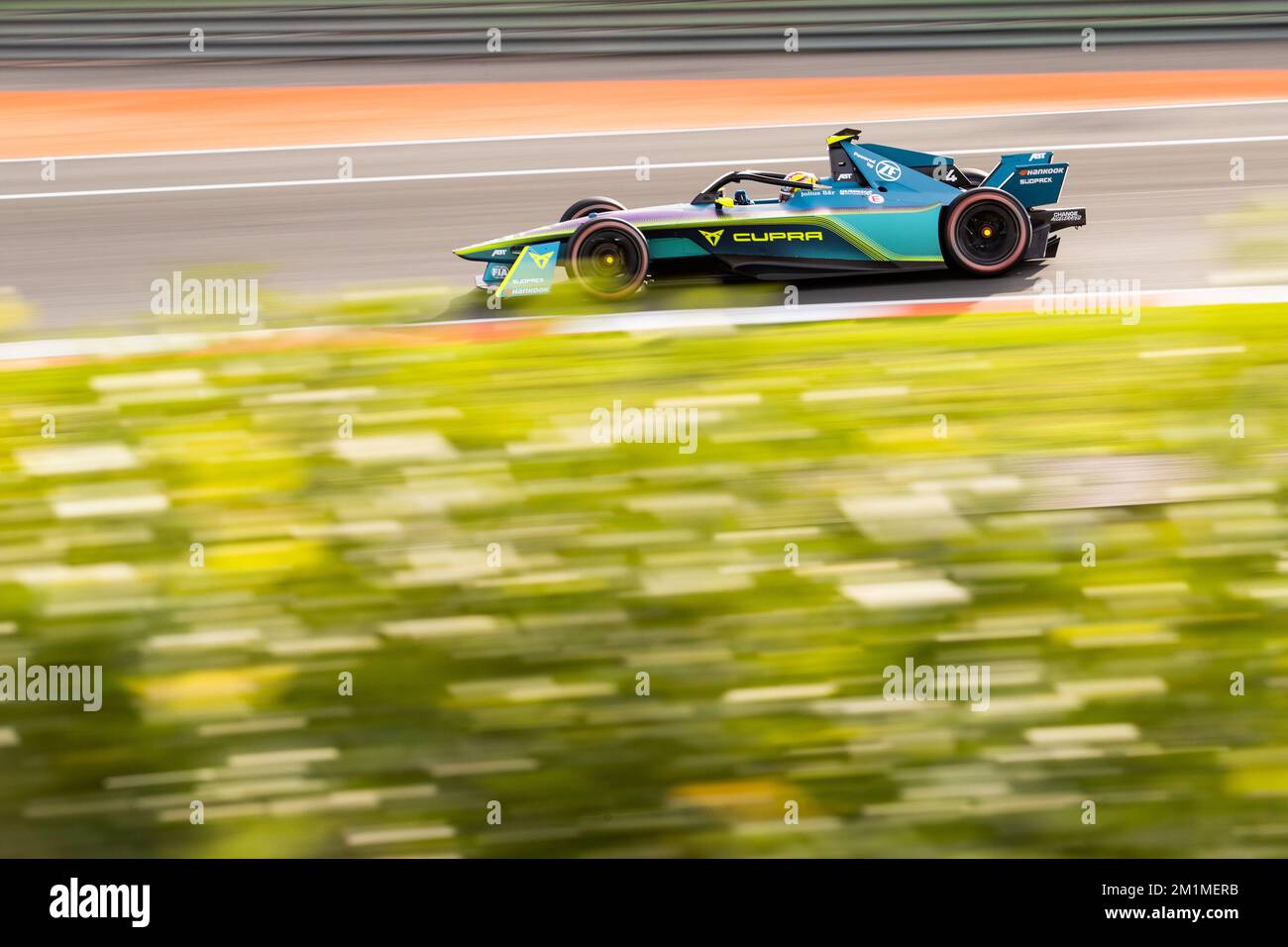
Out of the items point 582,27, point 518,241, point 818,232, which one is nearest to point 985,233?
point 818,232

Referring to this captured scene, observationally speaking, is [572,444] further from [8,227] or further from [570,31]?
[570,31]

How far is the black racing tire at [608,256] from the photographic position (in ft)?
29.1

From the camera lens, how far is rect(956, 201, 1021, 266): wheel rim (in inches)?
356

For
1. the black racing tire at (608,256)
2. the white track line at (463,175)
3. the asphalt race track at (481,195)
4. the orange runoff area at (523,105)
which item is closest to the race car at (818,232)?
the black racing tire at (608,256)

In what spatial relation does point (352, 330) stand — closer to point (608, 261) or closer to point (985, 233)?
point (608, 261)

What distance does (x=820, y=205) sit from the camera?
8.95 m

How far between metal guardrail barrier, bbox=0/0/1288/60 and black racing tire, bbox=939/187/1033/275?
8.41 metres

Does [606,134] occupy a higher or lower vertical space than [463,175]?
higher

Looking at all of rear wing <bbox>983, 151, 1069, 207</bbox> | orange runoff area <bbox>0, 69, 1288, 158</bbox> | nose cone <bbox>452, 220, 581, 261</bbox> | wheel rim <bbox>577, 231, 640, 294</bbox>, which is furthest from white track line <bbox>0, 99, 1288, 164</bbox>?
wheel rim <bbox>577, 231, 640, 294</bbox>

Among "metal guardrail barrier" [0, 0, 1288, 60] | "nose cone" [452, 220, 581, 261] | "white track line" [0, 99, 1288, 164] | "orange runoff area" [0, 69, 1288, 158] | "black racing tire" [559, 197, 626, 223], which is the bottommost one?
"nose cone" [452, 220, 581, 261]

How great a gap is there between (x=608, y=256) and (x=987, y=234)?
250cm
